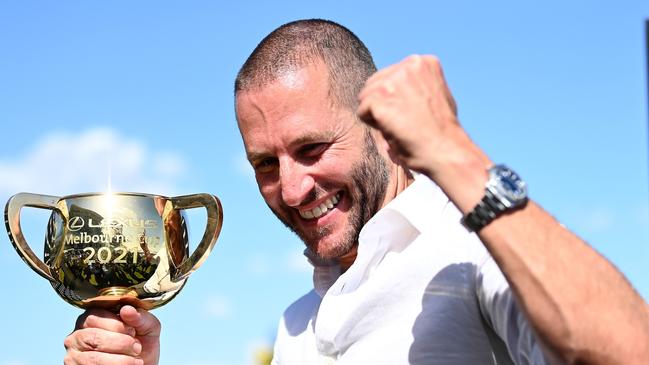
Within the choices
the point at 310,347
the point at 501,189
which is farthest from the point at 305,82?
the point at 501,189

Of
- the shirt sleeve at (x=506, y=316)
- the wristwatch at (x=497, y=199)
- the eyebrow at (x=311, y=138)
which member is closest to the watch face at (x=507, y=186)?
the wristwatch at (x=497, y=199)

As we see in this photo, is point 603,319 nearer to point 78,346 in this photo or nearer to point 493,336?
point 493,336

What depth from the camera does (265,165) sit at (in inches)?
139

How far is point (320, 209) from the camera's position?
349 centimetres

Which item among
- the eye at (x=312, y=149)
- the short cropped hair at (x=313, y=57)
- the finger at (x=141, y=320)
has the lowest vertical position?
the finger at (x=141, y=320)

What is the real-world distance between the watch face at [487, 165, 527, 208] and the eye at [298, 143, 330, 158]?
1.35 m

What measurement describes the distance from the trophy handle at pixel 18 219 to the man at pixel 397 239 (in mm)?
276

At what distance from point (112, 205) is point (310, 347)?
0.94m

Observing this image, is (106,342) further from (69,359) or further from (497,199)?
(497,199)

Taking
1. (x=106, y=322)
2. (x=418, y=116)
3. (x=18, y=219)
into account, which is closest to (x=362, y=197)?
(x=106, y=322)

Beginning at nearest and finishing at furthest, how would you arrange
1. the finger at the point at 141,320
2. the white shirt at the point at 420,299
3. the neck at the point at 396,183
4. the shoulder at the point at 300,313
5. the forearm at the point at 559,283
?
the forearm at the point at 559,283 < the white shirt at the point at 420,299 < the finger at the point at 141,320 < the neck at the point at 396,183 < the shoulder at the point at 300,313

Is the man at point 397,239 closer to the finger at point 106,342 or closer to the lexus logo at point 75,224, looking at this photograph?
the finger at point 106,342

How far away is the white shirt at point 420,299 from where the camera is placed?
2645 millimetres

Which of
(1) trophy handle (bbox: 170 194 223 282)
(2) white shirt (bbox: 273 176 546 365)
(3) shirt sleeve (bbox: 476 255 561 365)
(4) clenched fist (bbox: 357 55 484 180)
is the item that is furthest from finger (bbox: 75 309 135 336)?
(4) clenched fist (bbox: 357 55 484 180)
